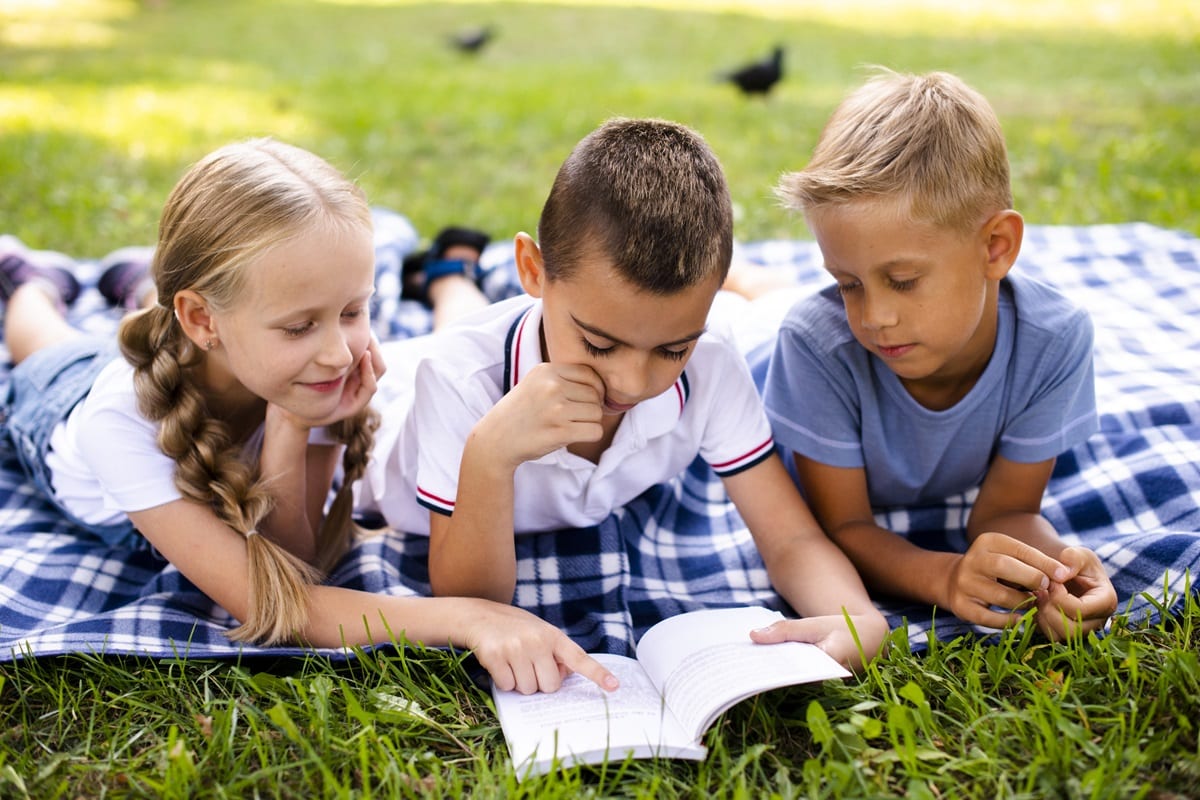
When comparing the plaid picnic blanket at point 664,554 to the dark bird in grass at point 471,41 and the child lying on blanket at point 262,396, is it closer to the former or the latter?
the child lying on blanket at point 262,396

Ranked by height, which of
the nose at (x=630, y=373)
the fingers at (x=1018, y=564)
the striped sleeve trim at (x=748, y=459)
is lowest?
the fingers at (x=1018, y=564)

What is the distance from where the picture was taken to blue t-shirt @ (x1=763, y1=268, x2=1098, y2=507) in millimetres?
2514

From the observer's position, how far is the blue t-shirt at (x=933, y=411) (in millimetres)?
2514

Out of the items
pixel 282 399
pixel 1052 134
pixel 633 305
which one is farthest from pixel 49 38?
pixel 633 305

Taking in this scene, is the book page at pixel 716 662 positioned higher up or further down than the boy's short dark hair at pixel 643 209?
further down

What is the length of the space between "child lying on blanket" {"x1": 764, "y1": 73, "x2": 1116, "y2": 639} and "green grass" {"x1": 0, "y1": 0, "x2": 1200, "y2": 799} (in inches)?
8.3

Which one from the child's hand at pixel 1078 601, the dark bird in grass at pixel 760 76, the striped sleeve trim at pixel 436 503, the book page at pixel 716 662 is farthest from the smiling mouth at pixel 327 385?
the dark bird in grass at pixel 760 76

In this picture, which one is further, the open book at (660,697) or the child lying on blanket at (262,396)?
the child lying on blanket at (262,396)

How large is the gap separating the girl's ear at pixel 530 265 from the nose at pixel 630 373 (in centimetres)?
25

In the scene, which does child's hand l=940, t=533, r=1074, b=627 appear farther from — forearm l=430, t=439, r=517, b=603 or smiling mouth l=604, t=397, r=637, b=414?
forearm l=430, t=439, r=517, b=603

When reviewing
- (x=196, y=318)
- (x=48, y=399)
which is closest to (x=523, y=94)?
(x=48, y=399)

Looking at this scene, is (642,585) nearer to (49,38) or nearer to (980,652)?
(980,652)

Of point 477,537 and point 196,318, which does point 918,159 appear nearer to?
point 477,537

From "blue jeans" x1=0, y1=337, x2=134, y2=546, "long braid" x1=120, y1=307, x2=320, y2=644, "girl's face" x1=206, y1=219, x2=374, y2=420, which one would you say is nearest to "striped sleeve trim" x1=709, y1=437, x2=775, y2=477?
"girl's face" x1=206, y1=219, x2=374, y2=420
